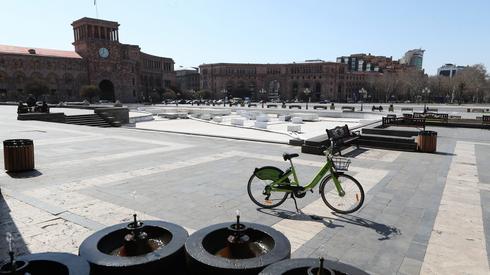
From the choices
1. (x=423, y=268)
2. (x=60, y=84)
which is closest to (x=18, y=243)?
(x=423, y=268)

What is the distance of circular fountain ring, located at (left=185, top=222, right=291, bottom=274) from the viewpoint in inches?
121

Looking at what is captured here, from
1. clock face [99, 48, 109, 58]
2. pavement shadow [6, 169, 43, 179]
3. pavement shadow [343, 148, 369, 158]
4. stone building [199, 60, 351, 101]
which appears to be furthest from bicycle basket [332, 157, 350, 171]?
stone building [199, 60, 351, 101]

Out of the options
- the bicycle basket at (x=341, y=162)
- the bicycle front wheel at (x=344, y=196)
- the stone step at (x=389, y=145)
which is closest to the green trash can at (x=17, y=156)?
the bicycle front wheel at (x=344, y=196)

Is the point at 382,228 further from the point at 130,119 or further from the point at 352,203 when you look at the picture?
the point at 130,119

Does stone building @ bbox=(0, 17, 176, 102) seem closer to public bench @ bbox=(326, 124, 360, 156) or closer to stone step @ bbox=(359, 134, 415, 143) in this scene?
public bench @ bbox=(326, 124, 360, 156)

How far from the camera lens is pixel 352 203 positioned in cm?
651

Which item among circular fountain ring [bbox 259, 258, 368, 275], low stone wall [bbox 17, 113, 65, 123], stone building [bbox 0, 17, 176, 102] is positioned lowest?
circular fountain ring [bbox 259, 258, 368, 275]

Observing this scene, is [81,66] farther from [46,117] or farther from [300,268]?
[300,268]

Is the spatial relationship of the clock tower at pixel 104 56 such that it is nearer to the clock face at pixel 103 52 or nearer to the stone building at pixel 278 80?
the clock face at pixel 103 52

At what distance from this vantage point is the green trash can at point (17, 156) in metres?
9.16

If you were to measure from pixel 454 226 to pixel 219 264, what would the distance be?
478 centimetres

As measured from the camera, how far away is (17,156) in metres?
9.18

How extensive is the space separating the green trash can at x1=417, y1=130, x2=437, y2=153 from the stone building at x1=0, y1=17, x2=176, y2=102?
72.8 meters

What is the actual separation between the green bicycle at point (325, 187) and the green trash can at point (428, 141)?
27.2 ft
